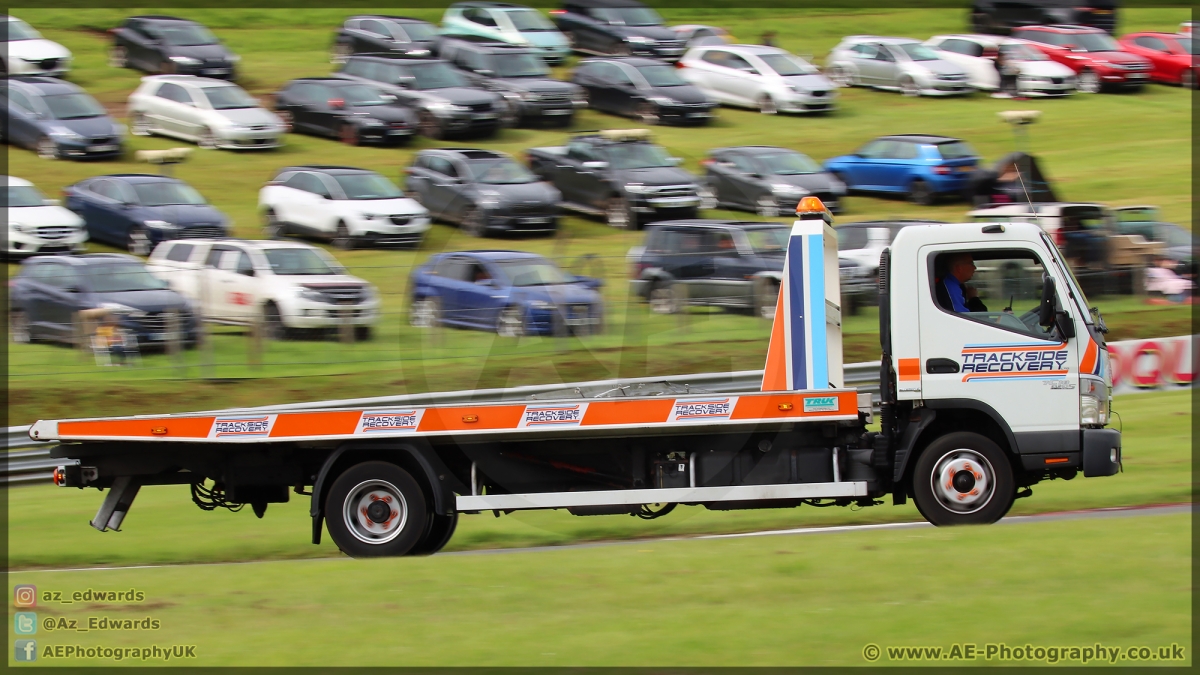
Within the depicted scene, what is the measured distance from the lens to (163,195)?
949 inches

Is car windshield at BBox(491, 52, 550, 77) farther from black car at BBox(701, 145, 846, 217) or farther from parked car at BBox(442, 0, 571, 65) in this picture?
black car at BBox(701, 145, 846, 217)

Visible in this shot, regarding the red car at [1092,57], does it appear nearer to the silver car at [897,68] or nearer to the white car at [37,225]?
the silver car at [897,68]

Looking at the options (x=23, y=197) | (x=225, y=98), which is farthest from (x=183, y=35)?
(x=23, y=197)

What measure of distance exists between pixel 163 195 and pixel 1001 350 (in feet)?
59.1

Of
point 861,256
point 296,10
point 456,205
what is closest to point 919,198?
point 456,205

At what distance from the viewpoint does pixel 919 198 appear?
2758 centimetres

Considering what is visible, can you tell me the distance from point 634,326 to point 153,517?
7.03m

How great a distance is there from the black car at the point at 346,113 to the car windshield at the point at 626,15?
394 inches

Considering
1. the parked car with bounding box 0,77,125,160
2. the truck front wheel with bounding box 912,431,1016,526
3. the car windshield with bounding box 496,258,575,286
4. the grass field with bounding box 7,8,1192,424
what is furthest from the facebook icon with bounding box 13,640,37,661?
the parked car with bounding box 0,77,125,160

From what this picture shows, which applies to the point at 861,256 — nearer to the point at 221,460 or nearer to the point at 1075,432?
the point at 1075,432

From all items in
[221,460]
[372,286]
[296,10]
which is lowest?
[221,460]

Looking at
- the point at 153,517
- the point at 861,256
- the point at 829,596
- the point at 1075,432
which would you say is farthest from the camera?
the point at 861,256

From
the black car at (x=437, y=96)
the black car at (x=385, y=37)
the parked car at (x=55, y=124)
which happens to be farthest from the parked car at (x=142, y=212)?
the black car at (x=385, y=37)

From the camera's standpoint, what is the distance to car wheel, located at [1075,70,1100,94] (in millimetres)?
36438
